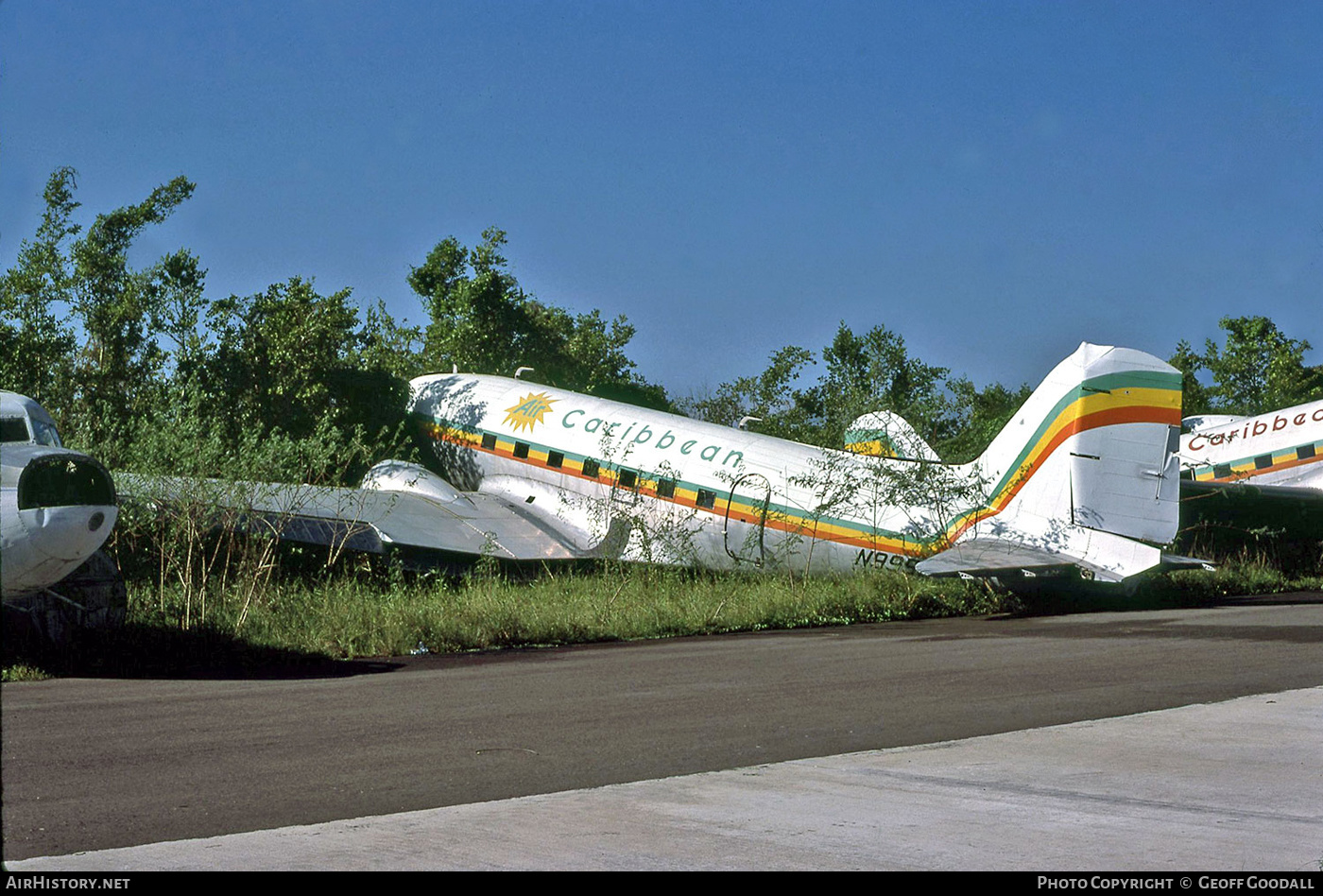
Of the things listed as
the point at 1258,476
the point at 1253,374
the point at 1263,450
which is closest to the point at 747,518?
the point at 1258,476

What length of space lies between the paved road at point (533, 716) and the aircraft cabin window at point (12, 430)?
2.67 m

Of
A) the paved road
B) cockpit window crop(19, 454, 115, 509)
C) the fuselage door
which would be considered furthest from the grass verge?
cockpit window crop(19, 454, 115, 509)

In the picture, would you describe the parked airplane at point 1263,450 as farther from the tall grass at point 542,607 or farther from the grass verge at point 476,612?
the tall grass at point 542,607

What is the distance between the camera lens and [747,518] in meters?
22.9

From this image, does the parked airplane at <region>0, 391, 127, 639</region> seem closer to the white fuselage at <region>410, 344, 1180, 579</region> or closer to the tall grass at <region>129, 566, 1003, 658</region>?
the tall grass at <region>129, 566, 1003, 658</region>

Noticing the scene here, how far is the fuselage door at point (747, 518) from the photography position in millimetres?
22656

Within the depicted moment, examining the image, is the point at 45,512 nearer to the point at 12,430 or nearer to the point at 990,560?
the point at 12,430

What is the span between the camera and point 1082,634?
16750 millimetres

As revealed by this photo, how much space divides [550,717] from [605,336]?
35.3 metres

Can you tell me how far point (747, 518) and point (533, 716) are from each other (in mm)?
12447
